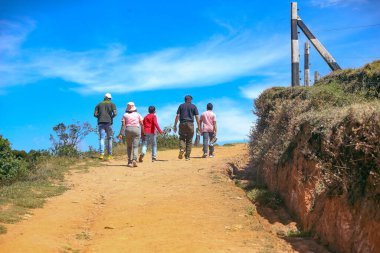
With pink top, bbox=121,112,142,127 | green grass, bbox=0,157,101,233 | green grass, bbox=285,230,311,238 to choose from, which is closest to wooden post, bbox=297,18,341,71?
pink top, bbox=121,112,142,127

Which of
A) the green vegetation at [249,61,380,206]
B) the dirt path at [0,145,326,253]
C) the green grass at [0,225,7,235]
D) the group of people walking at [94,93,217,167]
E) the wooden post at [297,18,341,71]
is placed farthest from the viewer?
the group of people walking at [94,93,217,167]

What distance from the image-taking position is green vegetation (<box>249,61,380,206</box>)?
6.25 m

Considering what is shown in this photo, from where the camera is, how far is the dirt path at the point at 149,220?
688cm

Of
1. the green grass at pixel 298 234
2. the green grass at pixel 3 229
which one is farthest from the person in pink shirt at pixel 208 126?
the green grass at pixel 3 229

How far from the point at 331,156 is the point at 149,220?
11.0 ft

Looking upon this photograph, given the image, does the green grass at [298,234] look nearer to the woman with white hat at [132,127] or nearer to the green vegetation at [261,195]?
the green vegetation at [261,195]

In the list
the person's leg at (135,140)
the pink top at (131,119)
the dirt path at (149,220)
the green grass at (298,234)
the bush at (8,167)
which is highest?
the pink top at (131,119)

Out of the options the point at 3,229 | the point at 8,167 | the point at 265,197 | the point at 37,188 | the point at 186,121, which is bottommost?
the point at 3,229

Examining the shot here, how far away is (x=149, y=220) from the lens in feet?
27.4

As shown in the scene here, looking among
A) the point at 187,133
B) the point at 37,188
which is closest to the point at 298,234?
the point at 37,188

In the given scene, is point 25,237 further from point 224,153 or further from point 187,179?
point 224,153

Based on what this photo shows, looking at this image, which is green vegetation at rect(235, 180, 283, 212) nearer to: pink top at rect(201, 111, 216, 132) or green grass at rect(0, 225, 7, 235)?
pink top at rect(201, 111, 216, 132)

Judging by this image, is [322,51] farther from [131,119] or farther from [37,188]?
[37,188]

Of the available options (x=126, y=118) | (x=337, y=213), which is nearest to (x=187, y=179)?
(x=126, y=118)
